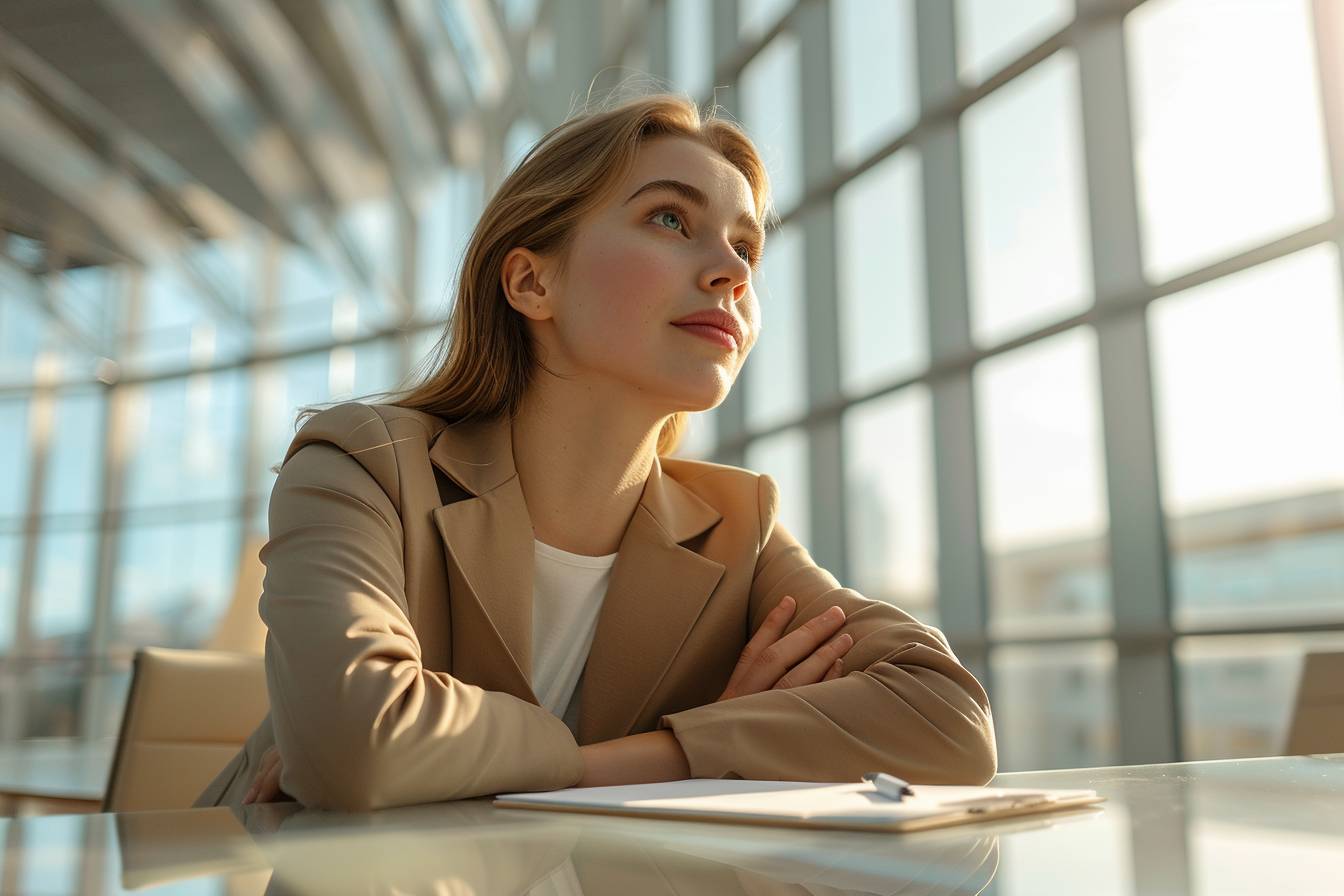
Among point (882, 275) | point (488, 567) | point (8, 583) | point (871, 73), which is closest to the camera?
point (488, 567)

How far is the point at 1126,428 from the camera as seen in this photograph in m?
4.12

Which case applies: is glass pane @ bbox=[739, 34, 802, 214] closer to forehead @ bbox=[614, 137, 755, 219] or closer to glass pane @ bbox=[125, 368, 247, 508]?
forehead @ bbox=[614, 137, 755, 219]

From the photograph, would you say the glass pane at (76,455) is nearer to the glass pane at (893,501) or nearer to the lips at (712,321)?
the glass pane at (893,501)

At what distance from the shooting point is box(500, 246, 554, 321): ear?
6.50 feet

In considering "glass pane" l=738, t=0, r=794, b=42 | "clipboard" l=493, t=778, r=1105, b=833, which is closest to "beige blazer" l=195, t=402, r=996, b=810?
"clipboard" l=493, t=778, r=1105, b=833

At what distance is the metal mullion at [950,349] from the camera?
4965 millimetres

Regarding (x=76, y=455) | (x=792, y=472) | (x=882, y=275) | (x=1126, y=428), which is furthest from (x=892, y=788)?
(x=76, y=455)

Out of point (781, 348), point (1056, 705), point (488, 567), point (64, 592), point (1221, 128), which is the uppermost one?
point (1221, 128)

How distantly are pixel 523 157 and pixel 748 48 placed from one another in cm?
525

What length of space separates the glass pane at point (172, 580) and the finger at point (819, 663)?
1167 cm

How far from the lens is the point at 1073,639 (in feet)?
14.4

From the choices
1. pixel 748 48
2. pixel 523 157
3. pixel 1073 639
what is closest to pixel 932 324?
pixel 1073 639

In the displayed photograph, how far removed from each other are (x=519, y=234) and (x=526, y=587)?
667 millimetres

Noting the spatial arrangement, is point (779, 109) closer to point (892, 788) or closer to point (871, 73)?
point (871, 73)
